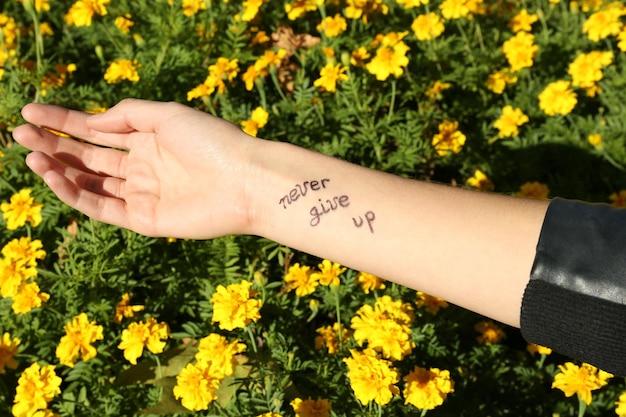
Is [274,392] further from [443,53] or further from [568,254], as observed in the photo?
[443,53]

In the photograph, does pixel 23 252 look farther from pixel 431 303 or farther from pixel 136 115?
pixel 431 303

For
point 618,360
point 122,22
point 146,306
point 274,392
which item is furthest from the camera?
point 122,22

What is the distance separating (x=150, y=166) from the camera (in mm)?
1872

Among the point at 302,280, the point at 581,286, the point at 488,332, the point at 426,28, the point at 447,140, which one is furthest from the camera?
the point at 426,28

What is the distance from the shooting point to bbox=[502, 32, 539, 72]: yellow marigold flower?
263 cm

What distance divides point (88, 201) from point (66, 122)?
0.31m

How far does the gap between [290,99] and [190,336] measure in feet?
3.82

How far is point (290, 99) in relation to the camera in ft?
8.73

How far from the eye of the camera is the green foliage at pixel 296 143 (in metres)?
1.87

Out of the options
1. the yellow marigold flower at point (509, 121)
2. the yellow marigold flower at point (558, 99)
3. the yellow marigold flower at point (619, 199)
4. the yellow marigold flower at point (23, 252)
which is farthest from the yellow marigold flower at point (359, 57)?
the yellow marigold flower at point (23, 252)

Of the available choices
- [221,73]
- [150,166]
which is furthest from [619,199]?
[150,166]

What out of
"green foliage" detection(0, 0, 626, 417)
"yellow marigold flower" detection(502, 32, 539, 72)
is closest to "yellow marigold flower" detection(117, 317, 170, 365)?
"green foliage" detection(0, 0, 626, 417)

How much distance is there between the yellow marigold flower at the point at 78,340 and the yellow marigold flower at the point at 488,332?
1.18 meters

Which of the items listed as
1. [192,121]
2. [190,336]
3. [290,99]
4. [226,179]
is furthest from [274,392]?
[290,99]
